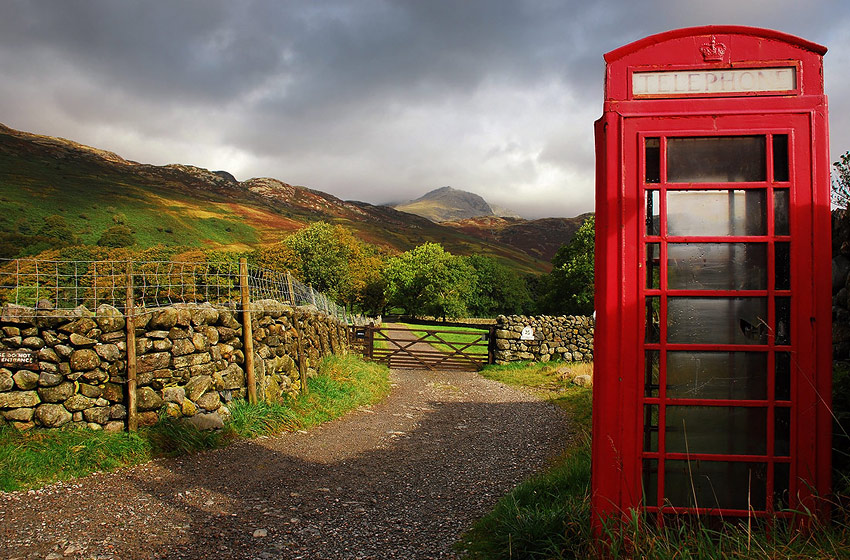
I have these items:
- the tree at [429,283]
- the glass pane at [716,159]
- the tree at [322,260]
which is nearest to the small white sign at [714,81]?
the glass pane at [716,159]

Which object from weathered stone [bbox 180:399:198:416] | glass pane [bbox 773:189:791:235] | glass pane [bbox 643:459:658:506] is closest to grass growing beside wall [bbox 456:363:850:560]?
glass pane [bbox 643:459:658:506]

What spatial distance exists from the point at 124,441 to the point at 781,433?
6556 millimetres

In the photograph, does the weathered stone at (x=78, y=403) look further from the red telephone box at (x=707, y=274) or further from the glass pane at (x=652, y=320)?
the glass pane at (x=652, y=320)

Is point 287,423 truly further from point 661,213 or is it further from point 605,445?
point 661,213

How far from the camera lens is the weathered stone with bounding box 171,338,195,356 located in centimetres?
729

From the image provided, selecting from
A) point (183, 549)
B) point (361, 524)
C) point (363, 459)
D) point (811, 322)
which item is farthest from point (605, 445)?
point (363, 459)

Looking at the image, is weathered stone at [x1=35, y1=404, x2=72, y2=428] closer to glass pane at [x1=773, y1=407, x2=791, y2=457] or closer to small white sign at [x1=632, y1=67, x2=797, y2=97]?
small white sign at [x1=632, y1=67, x2=797, y2=97]

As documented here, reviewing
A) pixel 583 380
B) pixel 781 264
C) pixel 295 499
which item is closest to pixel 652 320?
pixel 781 264

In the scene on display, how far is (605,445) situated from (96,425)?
6.22 metres

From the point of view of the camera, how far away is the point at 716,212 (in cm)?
287

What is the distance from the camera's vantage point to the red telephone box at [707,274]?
9.15ft

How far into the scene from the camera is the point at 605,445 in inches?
115

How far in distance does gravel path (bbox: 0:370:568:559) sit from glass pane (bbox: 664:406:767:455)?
1.98 meters

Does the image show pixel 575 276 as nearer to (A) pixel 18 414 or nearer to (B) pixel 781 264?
(A) pixel 18 414
